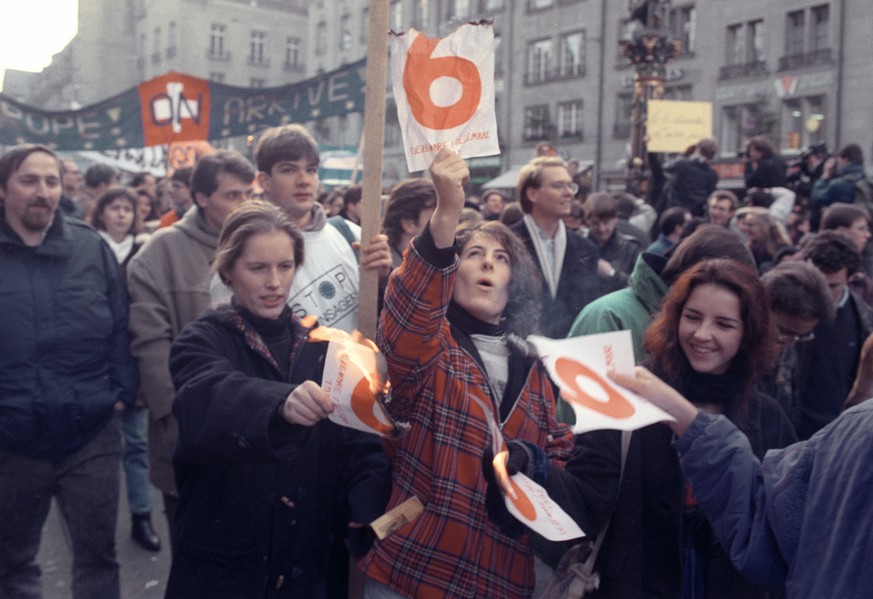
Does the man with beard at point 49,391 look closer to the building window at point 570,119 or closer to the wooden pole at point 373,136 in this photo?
the wooden pole at point 373,136

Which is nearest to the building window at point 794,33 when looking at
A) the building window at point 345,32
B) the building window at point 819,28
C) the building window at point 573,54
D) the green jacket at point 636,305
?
the building window at point 819,28

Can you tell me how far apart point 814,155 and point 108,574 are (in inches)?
338

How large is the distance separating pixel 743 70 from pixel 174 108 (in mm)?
23673

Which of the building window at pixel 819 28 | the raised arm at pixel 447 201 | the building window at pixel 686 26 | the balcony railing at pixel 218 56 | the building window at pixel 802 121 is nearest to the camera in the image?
the raised arm at pixel 447 201

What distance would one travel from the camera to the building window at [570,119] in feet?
104

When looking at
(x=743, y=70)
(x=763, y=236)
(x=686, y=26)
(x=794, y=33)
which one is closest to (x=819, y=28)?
(x=794, y=33)

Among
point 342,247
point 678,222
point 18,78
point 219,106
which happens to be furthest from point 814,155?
point 18,78

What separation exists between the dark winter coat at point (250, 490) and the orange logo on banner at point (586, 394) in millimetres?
735

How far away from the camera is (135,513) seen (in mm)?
4969

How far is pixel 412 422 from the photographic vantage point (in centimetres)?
238

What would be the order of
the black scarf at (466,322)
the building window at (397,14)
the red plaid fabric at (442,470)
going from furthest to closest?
the building window at (397,14) → the black scarf at (466,322) → the red plaid fabric at (442,470)

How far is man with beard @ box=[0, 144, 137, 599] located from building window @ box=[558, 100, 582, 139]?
29483mm

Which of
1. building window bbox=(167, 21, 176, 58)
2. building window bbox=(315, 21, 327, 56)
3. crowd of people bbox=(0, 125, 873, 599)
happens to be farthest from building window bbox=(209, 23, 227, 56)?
crowd of people bbox=(0, 125, 873, 599)

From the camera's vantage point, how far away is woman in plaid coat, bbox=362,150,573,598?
215cm
